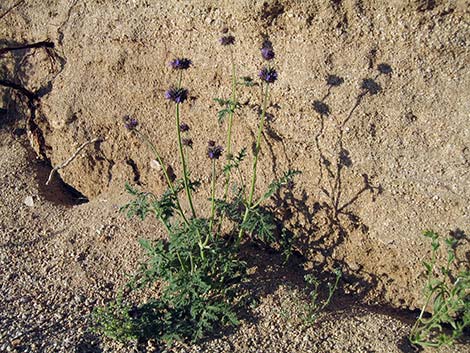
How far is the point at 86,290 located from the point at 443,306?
88.9 inches

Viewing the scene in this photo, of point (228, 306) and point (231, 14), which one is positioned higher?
point (231, 14)

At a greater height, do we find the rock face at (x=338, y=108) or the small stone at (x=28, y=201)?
the rock face at (x=338, y=108)

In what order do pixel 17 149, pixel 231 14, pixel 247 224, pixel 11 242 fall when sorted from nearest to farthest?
pixel 247 224, pixel 231 14, pixel 11 242, pixel 17 149

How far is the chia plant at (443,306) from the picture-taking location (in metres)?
2.84

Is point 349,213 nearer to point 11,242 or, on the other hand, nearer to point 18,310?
point 18,310

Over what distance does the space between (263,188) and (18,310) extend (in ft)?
5.98

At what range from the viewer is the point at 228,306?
3.20 metres

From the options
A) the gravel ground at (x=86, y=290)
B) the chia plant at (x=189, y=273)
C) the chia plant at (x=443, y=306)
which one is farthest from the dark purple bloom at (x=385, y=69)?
the gravel ground at (x=86, y=290)

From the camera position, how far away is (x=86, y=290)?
356cm

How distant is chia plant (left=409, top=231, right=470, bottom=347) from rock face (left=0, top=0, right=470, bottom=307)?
0.18 m

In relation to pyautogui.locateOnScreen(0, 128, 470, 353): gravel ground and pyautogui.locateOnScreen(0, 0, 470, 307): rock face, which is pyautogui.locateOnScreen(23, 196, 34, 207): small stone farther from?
pyautogui.locateOnScreen(0, 0, 470, 307): rock face

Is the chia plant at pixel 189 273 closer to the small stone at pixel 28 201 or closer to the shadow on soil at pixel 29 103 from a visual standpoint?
the small stone at pixel 28 201

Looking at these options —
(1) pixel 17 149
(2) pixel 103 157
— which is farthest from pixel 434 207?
(1) pixel 17 149

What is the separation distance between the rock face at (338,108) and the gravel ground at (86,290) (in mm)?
332
